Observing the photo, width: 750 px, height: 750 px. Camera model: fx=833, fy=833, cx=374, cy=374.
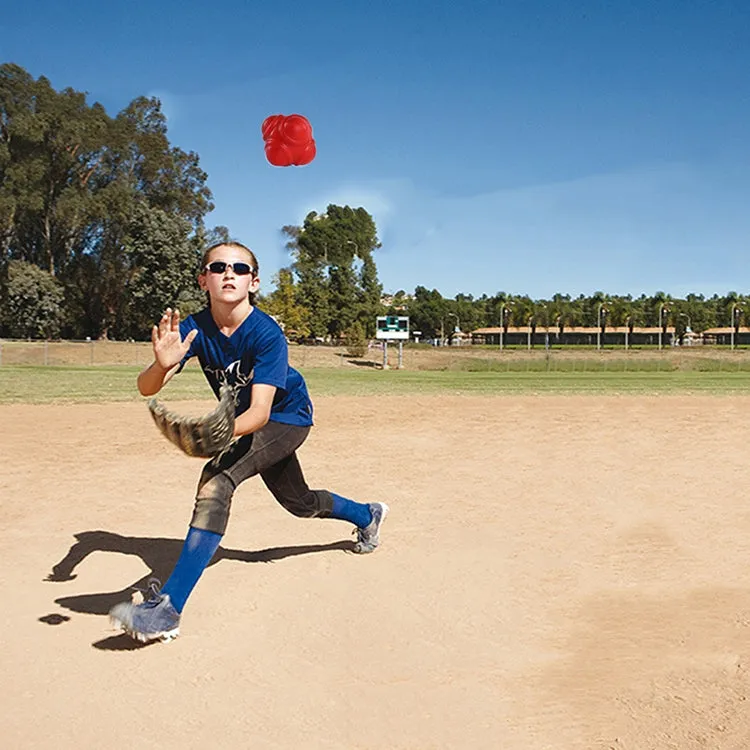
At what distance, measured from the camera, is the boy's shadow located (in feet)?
15.8

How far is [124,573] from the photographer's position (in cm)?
521

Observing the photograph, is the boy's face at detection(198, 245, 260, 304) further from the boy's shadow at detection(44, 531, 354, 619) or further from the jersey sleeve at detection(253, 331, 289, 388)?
the boy's shadow at detection(44, 531, 354, 619)

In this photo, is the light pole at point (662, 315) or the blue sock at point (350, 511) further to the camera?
the light pole at point (662, 315)

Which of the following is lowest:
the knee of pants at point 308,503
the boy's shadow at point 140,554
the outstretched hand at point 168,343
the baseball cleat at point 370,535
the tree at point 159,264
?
the boy's shadow at point 140,554

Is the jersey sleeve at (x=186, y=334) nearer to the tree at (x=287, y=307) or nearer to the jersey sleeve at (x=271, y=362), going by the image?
the jersey sleeve at (x=271, y=362)

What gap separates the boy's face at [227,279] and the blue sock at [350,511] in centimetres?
165

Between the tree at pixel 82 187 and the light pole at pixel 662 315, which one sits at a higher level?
the tree at pixel 82 187

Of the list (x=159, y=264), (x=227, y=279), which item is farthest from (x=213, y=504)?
(x=159, y=264)

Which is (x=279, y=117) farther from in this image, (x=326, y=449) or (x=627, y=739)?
(x=326, y=449)

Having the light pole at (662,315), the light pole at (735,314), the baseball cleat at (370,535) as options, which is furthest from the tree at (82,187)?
the light pole at (735,314)

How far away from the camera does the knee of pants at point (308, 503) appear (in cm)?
495

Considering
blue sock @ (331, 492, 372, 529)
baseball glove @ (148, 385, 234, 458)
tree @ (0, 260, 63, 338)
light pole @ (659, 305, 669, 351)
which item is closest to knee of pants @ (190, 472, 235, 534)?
baseball glove @ (148, 385, 234, 458)

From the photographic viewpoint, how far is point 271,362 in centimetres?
411

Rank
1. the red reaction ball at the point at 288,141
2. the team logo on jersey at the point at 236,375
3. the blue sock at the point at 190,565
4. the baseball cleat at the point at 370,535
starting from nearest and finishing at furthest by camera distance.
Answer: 1. the blue sock at the point at 190,565
2. the team logo on jersey at the point at 236,375
3. the baseball cleat at the point at 370,535
4. the red reaction ball at the point at 288,141
